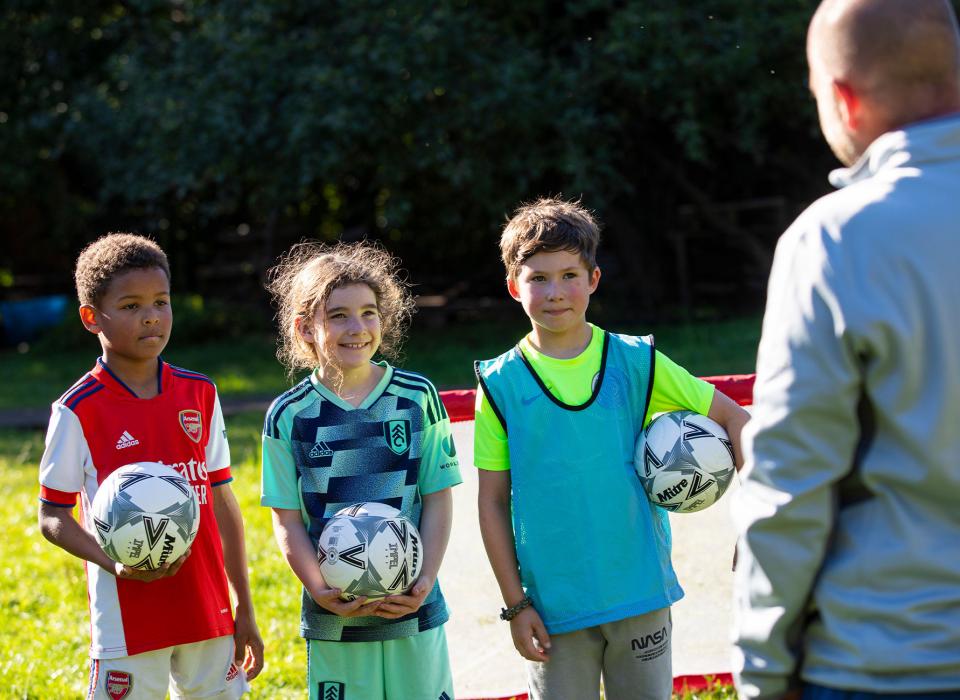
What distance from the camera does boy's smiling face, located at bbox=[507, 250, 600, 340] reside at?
127 inches

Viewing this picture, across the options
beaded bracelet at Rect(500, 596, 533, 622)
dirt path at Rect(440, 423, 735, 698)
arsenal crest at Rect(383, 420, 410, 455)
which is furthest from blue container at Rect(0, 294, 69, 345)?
beaded bracelet at Rect(500, 596, 533, 622)

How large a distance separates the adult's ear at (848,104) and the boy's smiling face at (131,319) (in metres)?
2.14

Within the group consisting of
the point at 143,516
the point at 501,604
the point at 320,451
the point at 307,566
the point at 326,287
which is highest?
the point at 326,287

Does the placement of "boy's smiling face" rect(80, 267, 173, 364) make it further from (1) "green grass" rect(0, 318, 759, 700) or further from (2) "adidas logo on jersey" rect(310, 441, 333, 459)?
(1) "green grass" rect(0, 318, 759, 700)

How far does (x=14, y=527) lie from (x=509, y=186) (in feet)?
27.0

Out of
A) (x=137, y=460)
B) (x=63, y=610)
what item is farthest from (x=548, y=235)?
(x=63, y=610)

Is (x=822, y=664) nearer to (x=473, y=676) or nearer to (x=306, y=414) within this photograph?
(x=306, y=414)

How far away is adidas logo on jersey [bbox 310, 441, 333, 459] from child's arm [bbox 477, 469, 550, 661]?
441 millimetres

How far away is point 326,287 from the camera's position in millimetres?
3350

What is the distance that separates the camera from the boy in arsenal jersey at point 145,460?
3.24 m

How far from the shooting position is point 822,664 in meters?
1.87

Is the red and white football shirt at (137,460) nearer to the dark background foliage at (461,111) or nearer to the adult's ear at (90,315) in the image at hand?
the adult's ear at (90,315)

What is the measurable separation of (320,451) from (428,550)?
42 cm

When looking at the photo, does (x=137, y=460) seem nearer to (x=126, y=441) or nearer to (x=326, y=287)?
(x=126, y=441)
